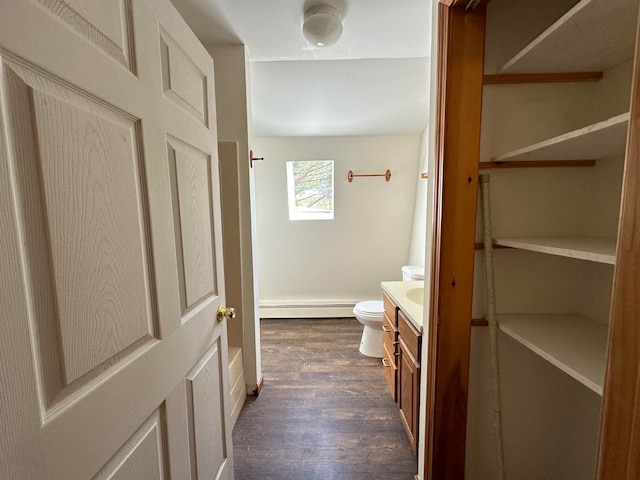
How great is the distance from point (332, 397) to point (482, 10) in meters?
2.25

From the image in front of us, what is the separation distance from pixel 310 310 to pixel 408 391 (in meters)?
2.03

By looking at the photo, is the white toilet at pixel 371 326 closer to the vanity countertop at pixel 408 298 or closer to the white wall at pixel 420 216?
the vanity countertop at pixel 408 298

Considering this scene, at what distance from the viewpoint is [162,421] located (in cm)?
78

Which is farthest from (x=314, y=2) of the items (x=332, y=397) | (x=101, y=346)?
(x=332, y=397)

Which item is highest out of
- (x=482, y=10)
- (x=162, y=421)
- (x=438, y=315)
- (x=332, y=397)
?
(x=482, y=10)

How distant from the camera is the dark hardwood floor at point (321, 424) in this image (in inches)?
57.5

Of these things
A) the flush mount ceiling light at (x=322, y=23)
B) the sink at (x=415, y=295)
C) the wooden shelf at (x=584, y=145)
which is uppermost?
the flush mount ceiling light at (x=322, y=23)

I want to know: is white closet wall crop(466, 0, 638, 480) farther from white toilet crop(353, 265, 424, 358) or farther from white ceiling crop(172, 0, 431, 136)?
white toilet crop(353, 265, 424, 358)

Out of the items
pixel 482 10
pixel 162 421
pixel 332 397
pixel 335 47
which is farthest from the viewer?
pixel 332 397

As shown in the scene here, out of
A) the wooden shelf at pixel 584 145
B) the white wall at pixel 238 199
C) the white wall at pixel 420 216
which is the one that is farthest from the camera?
the white wall at pixel 420 216

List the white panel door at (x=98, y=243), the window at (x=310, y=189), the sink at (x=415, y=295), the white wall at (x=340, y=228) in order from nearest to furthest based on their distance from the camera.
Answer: the white panel door at (x=98, y=243) → the sink at (x=415, y=295) → the white wall at (x=340, y=228) → the window at (x=310, y=189)

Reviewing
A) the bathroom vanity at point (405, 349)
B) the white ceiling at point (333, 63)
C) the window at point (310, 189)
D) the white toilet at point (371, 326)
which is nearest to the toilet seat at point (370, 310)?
the white toilet at point (371, 326)

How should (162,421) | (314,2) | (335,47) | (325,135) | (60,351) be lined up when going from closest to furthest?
1. (60,351)
2. (162,421)
3. (314,2)
4. (335,47)
5. (325,135)

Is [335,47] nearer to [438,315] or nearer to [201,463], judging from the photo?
[438,315]
